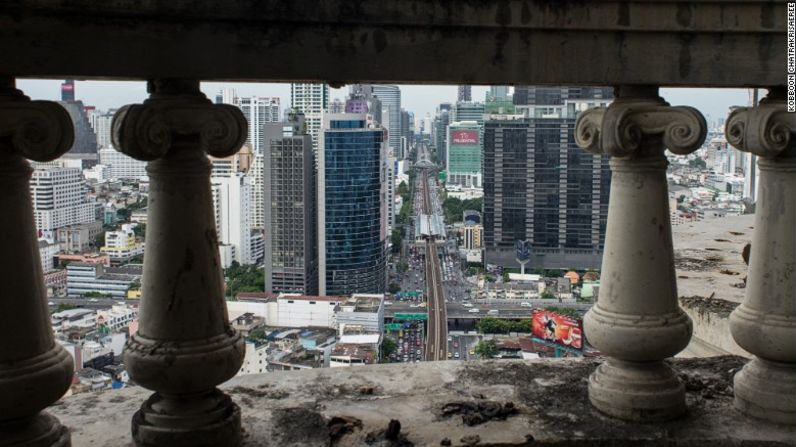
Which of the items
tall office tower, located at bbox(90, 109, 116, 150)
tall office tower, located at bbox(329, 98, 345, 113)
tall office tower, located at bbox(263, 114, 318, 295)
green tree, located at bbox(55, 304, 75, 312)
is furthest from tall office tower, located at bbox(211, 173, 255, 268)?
tall office tower, located at bbox(329, 98, 345, 113)

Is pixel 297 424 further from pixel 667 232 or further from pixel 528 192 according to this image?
pixel 528 192

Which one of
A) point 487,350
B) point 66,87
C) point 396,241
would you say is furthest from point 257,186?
point 66,87

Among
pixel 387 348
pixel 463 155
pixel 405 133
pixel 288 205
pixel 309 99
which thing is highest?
pixel 405 133

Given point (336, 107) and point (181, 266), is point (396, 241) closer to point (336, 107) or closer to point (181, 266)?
point (336, 107)

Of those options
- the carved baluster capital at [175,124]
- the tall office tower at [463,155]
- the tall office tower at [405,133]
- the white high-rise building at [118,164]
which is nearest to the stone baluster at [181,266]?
the carved baluster capital at [175,124]

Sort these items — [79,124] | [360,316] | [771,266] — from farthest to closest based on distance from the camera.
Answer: [360,316]
[79,124]
[771,266]

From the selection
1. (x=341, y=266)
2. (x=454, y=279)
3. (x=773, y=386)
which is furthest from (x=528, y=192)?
(x=773, y=386)

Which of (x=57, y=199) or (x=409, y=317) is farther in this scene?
(x=409, y=317)

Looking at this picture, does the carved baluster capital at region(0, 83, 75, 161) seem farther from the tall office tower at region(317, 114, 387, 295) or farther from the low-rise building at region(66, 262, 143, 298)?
the tall office tower at region(317, 114, 387, 295)
